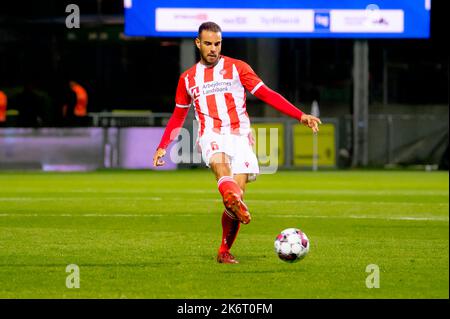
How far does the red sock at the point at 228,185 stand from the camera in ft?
29.8

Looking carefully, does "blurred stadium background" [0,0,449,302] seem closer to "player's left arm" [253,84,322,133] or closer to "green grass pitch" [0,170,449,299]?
"green grass pitch" [0,170,449,299]

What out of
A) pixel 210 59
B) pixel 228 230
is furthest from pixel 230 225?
pixel 210 59

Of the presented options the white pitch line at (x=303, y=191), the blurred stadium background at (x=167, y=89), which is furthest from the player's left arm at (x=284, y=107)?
the blurred stadium background at (x=167, y=89)

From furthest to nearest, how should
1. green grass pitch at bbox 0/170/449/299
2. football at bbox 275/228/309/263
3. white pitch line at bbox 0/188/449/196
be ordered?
1. white pitch line at bbox 0/188/449/196
2. football at bbox 275/228/309/263
3. green grass pitch at bbox 0/170/449/299

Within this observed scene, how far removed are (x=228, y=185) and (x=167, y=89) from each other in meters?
26.7

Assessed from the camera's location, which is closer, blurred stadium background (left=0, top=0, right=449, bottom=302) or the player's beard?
blurred stadium background (left=0, top=0, right=449, bottom=302)

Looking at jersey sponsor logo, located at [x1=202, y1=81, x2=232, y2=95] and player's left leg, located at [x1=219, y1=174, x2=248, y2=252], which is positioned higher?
jersey sponsor logo, located at [x1=202, y1=81, x2=232, y2=95]

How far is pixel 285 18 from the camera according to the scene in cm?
2784

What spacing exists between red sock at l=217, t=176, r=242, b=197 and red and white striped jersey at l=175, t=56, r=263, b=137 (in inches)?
22.3

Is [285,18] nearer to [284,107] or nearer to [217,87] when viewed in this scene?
[217,87]

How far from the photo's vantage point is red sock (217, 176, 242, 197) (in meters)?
9.09

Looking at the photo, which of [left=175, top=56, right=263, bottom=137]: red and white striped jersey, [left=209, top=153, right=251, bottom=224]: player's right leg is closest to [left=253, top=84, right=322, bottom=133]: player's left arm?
[left=175, top=56, right=263, bottom=137]: red and white striped jersey

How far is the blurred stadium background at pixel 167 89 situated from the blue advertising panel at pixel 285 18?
13 centimetres
